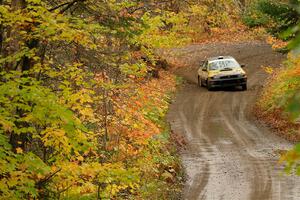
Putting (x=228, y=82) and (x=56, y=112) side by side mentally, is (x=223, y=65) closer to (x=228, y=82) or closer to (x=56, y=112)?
(x=228, y=82)

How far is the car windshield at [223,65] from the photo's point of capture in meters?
28.6

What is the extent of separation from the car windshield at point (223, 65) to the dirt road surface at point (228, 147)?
1286mm

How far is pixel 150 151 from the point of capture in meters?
15.3

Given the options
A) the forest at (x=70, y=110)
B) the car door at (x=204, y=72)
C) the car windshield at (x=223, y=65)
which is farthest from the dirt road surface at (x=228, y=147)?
the car windshield at (x=223, y=65)

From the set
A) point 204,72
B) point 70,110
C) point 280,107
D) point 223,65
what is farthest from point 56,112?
point 204,72

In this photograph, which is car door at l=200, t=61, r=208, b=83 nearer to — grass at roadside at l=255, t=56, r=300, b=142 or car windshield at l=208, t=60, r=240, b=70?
car windshield at l=208, t=60, r=240, b=70

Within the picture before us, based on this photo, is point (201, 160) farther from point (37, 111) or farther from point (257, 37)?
point (257, 37)

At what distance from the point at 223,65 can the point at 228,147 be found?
10980 millimetres

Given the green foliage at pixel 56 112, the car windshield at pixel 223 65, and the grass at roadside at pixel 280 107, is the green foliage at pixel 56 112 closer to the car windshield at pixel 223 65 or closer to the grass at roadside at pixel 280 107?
the grass at roadside at pixel 280 107

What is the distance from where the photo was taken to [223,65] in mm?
28719

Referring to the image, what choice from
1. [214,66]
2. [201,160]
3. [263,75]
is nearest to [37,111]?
[201,160]

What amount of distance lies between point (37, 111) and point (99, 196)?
240 cm

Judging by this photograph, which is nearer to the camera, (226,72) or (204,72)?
(226,72)

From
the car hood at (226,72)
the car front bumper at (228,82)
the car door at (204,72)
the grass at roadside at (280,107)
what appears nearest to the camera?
the grass at roadside at (280,107)
